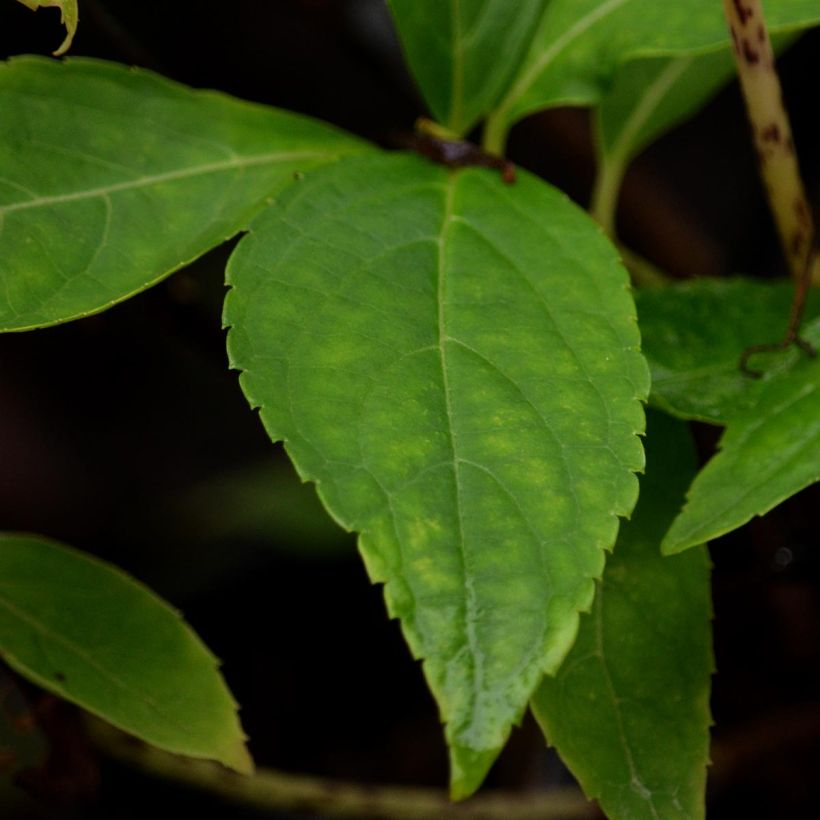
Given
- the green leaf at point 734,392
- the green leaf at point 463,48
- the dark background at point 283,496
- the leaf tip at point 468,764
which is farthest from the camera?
the dark background at point 283,496

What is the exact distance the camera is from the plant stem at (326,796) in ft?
3.12

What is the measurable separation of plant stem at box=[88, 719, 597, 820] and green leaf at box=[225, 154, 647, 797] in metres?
0.51

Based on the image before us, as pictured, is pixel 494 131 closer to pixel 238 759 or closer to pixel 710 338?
pixel 710 338

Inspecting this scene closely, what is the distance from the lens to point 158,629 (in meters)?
0.72

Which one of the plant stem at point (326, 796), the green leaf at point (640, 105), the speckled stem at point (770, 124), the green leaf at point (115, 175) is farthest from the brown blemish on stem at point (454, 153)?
the plant stem at point (326, 796)

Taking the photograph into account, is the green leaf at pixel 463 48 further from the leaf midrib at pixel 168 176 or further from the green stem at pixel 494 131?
the leaf midrib at pixel 168 176

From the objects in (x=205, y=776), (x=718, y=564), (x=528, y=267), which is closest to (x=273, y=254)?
(x=528, y=267)

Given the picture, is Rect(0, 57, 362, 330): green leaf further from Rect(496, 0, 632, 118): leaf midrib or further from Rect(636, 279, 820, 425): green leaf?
Rect(636, 279, 820, 425): green leaf

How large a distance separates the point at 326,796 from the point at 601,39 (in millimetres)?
717

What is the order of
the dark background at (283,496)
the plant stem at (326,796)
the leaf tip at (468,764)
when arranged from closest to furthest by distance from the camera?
the leaf tip at (468,764), the plant stem at (326,796), the dark background at (283,496)

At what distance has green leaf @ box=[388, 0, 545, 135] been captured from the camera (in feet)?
2.66

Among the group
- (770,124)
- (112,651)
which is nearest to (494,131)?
(770,124)

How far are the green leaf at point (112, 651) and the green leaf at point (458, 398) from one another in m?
0.24

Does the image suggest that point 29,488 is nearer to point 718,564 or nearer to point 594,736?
point 718,564
